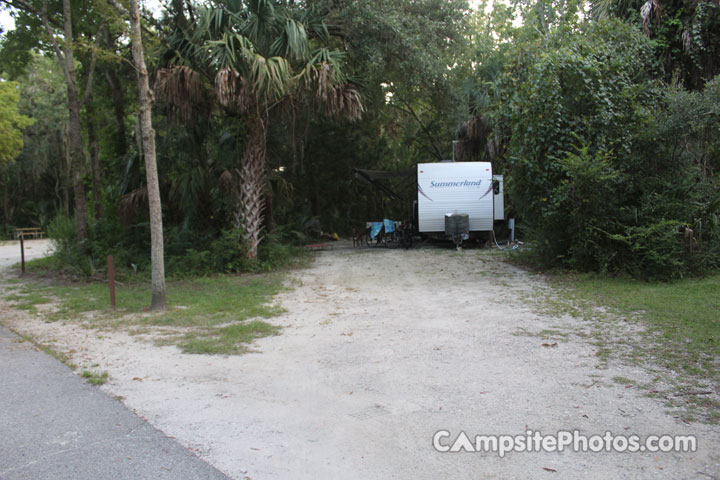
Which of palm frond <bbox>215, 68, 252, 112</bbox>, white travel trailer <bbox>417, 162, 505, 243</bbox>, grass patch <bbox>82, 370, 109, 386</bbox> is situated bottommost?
grass patch <bbox>82, 370, 109, 386</bbox>

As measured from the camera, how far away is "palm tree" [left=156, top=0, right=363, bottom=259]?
36.3 feet

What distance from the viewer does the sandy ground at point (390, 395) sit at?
3355 mm

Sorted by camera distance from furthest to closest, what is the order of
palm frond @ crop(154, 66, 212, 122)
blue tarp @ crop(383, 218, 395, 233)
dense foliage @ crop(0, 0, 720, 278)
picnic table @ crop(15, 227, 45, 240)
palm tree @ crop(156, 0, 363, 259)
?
picnic table @ crop(15, 227, 45, 240)
blue tarp @ crop(383, 218, 395, 233)
palm frond @ crop(154, 66, 212, 122)
palm tree @ crop(156, 0, 363, 259)
dense foliage @ crop(0, 0, 720, 278)

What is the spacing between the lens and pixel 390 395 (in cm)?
459

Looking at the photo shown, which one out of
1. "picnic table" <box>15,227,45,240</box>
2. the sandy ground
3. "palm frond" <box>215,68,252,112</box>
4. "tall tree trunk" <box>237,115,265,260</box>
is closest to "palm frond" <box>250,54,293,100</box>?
"palm frond" <box>215,68,252,112</box>

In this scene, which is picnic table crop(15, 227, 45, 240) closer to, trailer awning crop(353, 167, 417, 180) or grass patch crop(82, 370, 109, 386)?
trailer awning crop(353, 167, 417, 180)

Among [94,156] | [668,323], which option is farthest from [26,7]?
[668,323]

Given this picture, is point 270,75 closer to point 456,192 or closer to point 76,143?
point 76,143

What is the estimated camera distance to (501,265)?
13094 millimetres

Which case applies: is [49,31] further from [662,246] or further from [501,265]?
[662,246]

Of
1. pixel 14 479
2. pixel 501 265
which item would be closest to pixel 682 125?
pixel 501 265

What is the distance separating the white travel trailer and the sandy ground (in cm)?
935

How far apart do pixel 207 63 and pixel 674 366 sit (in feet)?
35.8

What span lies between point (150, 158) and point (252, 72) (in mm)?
3441
